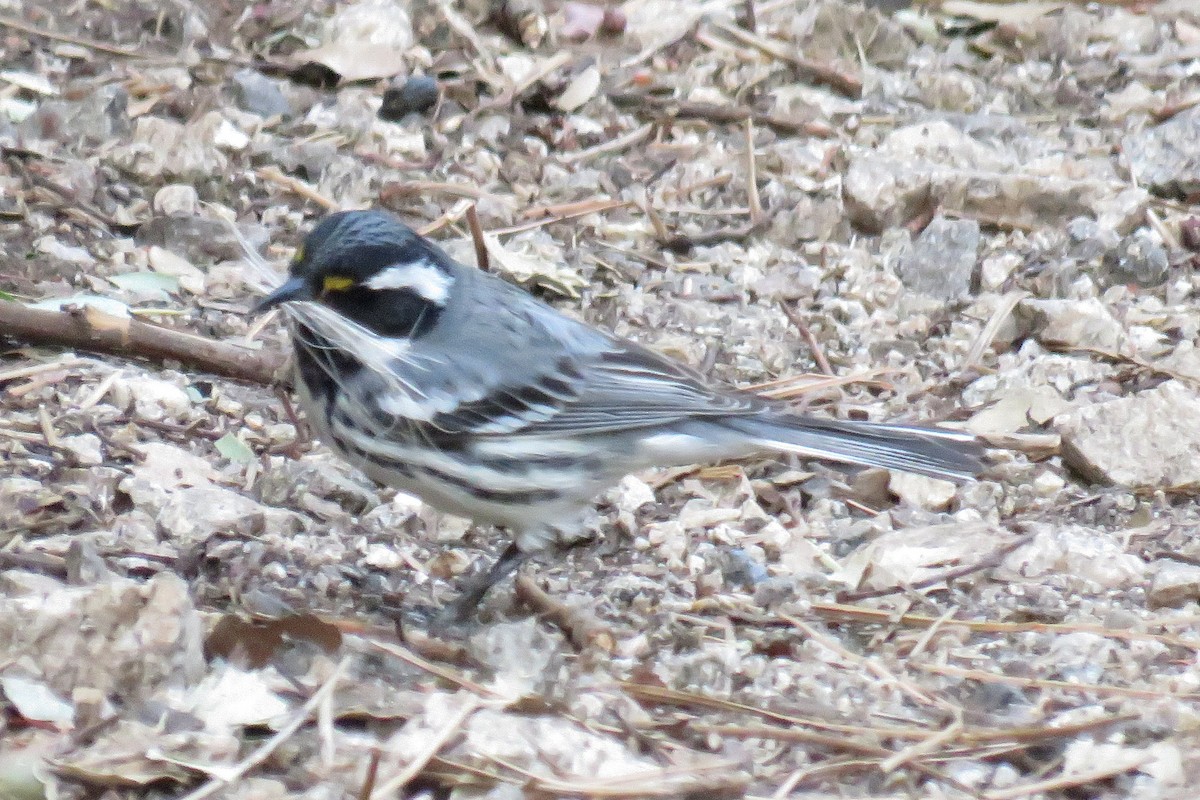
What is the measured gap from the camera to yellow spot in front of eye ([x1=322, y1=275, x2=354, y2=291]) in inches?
138

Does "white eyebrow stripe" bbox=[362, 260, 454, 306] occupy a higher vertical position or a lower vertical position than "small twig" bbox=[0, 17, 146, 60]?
lower

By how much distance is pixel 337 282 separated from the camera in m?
3.52

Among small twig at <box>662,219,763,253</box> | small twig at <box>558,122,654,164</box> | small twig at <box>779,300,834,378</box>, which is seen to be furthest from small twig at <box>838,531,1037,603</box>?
small twig at <box>558,122,654,164</box>

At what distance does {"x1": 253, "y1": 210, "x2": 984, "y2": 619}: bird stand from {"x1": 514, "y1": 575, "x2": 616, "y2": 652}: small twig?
0.07 metres

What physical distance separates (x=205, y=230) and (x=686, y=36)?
2273 millimetres

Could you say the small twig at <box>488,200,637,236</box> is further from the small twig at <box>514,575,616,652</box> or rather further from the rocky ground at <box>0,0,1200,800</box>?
the small twig at <box>514,575,616,652</box>

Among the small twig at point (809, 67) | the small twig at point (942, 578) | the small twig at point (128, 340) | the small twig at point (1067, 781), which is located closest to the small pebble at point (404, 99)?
the small twig at point (809, 67)

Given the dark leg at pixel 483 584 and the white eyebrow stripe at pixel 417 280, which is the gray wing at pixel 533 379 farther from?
the dark leg at pixel 483 584

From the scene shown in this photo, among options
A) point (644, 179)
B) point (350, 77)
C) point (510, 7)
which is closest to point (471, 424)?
point (644, 179)

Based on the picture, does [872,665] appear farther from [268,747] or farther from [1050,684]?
[268,747]

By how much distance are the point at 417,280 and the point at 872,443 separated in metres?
1.10

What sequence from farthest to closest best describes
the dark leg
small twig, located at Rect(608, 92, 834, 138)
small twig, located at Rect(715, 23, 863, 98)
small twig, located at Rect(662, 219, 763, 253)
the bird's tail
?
small twig, located at Rect(715, 23, 863, 98) → small twig, located at Rect(608, 92, 834, 138) → small twig, located at Rect(662, 219, 763, 253) → the bird's tail → the dark leg

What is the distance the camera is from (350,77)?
5891 millimetres

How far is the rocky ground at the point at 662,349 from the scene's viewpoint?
2.86 meters
